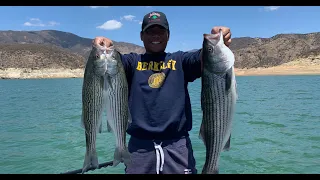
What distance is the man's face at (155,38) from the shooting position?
13.9 ft

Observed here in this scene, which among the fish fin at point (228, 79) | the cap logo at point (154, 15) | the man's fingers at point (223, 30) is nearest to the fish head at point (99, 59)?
the cap logo at point (154, 15)

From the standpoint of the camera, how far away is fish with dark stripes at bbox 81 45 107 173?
376 cm

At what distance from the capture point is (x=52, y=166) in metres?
11.6

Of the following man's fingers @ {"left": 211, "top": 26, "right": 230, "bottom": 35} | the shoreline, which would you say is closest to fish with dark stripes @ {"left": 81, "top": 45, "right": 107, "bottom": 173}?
man's fingers @ {"left": 211, "top": 26, "right": 230, "bottom": 35}

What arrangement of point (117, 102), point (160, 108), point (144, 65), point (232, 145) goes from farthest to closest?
point (232, 145), point (144, 65), point (160, 108), point (117, 102)

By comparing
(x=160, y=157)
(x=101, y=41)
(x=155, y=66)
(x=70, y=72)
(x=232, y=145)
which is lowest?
(x=232, y=145)

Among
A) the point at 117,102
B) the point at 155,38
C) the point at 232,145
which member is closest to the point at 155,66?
the point at 155,38

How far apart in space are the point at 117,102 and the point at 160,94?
22.9 inches

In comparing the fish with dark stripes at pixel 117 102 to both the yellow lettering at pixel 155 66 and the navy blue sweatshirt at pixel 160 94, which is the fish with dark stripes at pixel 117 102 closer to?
the navy blue sweatshirt at pixel 160 94

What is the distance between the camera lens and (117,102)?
3844 mm

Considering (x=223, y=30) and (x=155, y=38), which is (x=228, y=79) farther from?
(x=155, y=38)

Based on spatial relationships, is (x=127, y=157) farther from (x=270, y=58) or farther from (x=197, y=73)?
(x=270, y=58)

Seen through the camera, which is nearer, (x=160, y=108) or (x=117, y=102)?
(x=117, y=102)

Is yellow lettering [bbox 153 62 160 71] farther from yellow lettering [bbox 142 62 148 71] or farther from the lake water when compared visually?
the lake water
